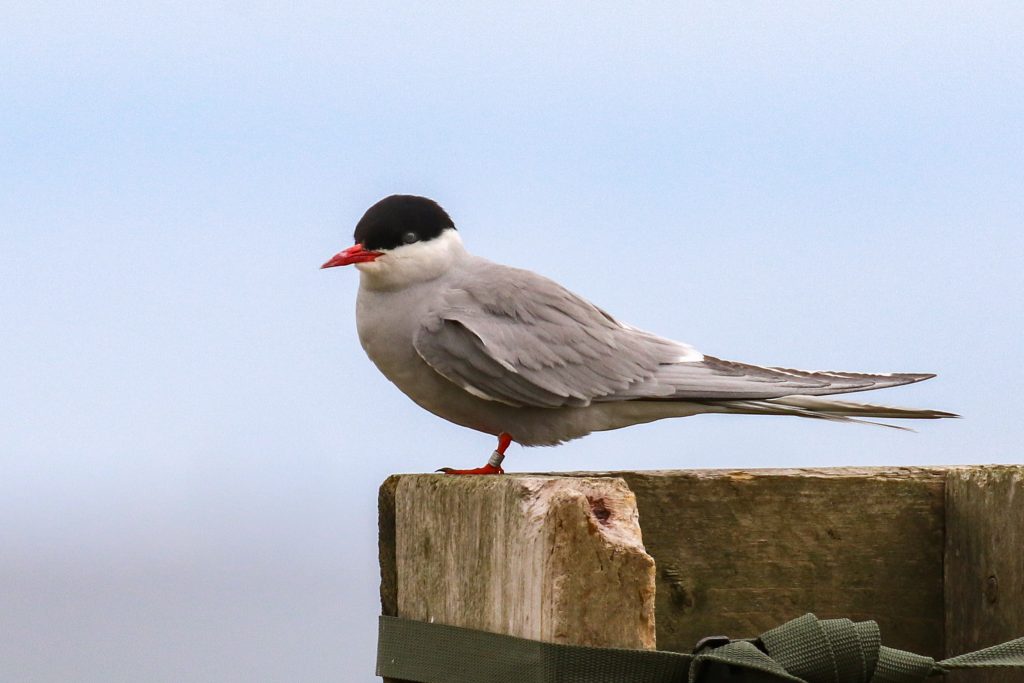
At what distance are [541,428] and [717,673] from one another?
5.25ft

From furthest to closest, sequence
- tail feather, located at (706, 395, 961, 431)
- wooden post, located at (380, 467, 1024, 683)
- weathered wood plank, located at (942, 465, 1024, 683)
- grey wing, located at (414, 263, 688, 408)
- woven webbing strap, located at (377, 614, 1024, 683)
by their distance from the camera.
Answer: tail feather, located at (706, 395, 961, 431)
grey wing, located at (414, 263, 688, 408)
weathered wood plank, located at (942, 465, 1024, 683)
wooden post, located at (380, 467, 1024, 683)
woven webbing strap, located at (377, 614, 1024, 683)

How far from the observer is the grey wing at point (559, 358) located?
3.81 m

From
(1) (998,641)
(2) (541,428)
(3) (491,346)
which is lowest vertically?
(1) (998,641)

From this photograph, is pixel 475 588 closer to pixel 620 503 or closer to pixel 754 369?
pixel 620 503

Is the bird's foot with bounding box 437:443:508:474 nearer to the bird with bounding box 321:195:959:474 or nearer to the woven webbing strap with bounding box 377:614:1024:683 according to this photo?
the bird with bounding box 321:195:959:474

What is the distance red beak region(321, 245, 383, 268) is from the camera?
4028 mm

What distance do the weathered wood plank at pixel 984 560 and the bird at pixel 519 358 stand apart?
32.0 inches

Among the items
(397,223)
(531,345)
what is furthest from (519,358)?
(397,223)

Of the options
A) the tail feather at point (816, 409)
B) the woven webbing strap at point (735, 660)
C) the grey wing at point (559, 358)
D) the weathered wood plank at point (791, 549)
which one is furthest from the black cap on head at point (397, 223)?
the woven webbing strap at point (735, 660)

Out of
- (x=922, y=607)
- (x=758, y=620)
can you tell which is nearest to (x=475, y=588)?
(x=758, y=620)

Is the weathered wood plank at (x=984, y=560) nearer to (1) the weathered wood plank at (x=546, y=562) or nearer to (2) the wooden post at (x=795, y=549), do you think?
(2) the wooden post at (x=795, y=549)

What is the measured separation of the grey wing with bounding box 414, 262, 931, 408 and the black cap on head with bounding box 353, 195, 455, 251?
21 cm

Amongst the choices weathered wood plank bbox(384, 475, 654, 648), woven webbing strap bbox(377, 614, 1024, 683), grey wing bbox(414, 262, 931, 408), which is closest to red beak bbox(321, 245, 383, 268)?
grey wing bbox(414, 262, 931, 408)

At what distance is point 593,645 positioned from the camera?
2348 millimetres
